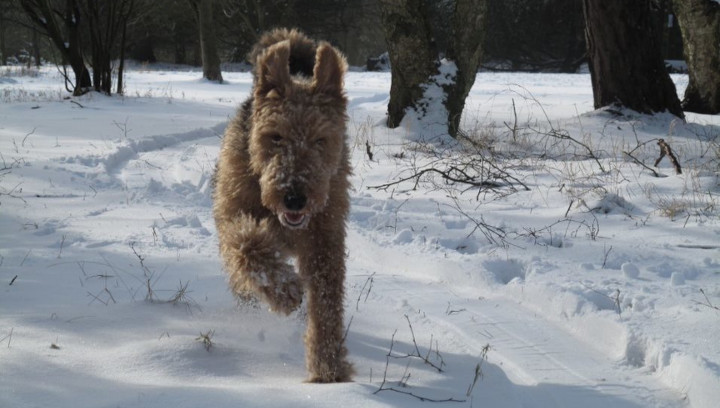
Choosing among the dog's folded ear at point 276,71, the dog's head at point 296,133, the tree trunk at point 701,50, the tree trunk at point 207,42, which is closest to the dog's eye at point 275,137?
the dog's head at point 296,133

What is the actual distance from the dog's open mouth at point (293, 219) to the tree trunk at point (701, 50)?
359 inches

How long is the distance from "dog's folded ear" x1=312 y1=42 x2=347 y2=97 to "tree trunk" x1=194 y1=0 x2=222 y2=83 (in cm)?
1780

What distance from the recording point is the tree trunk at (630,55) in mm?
8312

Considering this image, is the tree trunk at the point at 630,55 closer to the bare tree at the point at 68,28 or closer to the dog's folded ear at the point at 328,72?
the dog's folded ear at the point at 328,72

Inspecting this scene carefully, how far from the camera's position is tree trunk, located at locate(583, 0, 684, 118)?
27.3 feet

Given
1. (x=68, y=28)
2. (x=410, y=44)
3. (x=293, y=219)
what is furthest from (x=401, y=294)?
(x=68, y=28)

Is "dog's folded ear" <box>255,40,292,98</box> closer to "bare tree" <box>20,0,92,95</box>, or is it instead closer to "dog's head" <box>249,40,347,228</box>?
"dog's head" <box>249,40,347,228</box>

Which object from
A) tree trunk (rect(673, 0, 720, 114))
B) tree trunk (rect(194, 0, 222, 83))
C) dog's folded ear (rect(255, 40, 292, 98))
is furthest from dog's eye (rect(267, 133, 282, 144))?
tree trunk (rect(194, 0, 222, 83))

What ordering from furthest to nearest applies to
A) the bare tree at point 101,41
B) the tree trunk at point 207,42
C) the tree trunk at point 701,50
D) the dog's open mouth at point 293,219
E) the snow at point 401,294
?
the tree trunk at point 207,42, the bare tree at point 101,41, the tree trunk at point 701,50, the dog's open mouth at point 293,219, the snow at point 401,294

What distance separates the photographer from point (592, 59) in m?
8.80

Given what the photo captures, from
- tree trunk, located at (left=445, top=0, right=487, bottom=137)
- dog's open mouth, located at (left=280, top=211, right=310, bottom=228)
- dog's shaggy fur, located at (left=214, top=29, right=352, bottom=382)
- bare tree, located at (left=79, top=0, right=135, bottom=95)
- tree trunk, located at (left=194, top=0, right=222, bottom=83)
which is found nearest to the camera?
dog's shaggy fur, located at (left=214, top=29, right=352, bottom=382)

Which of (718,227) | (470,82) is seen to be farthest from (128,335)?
(470,82)

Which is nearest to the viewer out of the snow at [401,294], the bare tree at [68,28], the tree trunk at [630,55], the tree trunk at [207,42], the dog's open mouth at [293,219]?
the snow at [401,294]

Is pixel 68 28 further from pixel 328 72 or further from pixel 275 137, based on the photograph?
pixel 275 137
